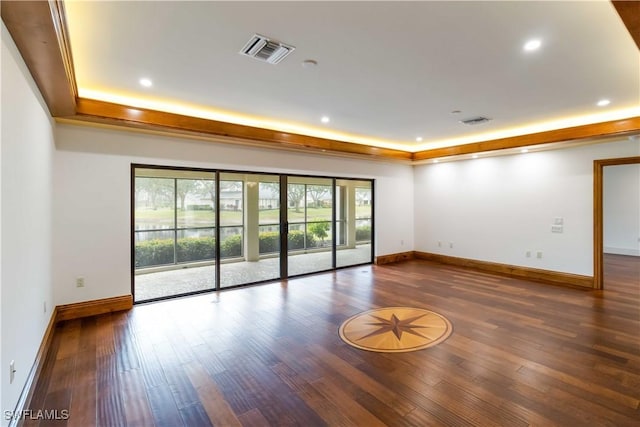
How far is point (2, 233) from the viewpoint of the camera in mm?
1921

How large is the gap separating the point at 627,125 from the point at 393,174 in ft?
14.1

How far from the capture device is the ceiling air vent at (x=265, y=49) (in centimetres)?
264

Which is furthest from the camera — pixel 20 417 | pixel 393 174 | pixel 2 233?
pixel 393 174

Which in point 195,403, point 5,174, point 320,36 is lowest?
point 195,403

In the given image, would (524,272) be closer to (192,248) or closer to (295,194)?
(295,194)

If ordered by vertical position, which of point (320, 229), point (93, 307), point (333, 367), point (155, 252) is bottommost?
point (333, 367)

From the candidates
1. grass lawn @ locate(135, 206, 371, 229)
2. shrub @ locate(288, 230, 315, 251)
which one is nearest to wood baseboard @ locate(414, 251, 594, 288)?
shrub @ locate(288, 230, 315, 251)

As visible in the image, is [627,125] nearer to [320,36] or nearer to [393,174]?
[393,174]

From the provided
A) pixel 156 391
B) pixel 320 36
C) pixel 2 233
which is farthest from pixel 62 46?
pixel 156 391

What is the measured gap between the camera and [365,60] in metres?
3.02

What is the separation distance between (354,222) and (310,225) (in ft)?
3.92

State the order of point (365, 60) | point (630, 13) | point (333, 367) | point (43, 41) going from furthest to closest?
1. point (365, 60)
2. point (333, 367)
3. point (43, 41)
4. point (630, 13)

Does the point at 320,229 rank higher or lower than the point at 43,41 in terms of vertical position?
lower

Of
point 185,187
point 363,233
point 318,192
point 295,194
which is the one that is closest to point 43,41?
point 185,187
